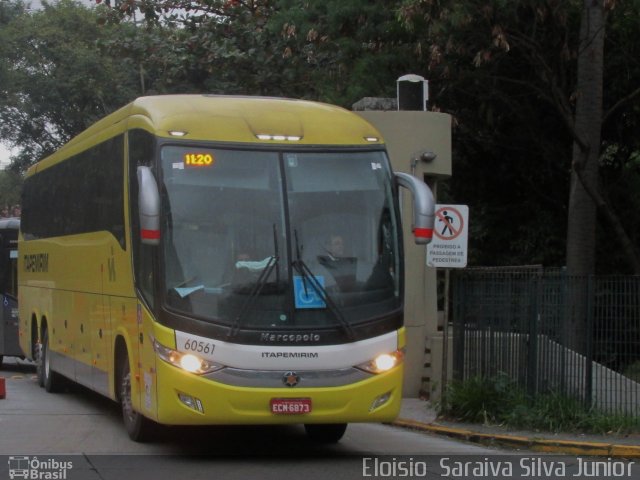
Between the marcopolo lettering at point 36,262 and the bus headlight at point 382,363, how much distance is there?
8633 mm

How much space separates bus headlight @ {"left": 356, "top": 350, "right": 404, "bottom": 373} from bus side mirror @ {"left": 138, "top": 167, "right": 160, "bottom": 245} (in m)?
2.38

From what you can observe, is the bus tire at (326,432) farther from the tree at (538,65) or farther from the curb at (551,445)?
the tree at (538,65)

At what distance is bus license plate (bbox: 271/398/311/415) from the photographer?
1028 centimetres

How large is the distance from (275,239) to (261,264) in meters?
0.30

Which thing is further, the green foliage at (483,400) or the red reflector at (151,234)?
the green foliage at (483,400)

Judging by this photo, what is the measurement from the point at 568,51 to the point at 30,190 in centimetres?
998

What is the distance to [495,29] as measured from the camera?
1666cm

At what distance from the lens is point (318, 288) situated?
413 inches

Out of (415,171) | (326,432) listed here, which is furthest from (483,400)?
(415,171)

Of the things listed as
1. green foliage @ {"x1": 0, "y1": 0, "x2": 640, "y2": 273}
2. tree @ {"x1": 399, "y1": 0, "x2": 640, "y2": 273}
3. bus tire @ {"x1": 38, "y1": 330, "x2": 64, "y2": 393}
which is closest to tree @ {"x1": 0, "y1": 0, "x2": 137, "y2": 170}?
green foliage @ {"x1": 0, "y1": 0, "x2": 640, "y2": 273}

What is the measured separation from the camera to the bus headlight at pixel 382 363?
10625mm

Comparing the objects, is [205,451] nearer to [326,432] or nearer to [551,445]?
[326,432]

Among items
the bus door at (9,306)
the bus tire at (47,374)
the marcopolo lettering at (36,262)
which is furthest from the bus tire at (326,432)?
the bus door at (9,306)

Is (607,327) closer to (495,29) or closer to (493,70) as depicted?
(495,29)
